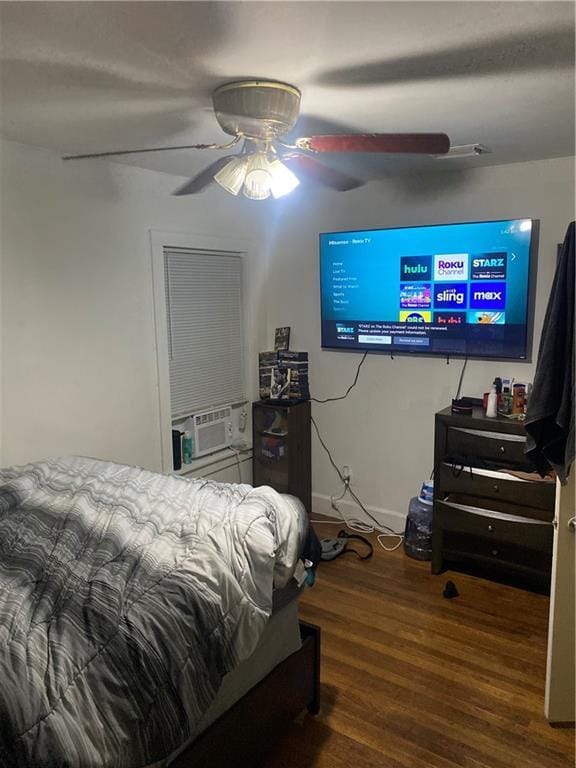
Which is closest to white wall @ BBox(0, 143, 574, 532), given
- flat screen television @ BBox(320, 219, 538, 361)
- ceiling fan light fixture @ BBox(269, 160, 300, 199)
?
flat screen television @ BBox(320, 219, 538, 361)

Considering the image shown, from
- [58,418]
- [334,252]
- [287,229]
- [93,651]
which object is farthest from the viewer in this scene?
[287,229]

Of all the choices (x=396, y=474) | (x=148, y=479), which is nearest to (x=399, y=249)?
(x=396, y=474)

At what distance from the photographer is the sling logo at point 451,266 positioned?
3266 mm

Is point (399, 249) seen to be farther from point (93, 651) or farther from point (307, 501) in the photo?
point (93, 651)

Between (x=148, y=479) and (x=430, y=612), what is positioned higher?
(x=148, y=479)

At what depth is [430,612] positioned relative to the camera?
2939 millimetres

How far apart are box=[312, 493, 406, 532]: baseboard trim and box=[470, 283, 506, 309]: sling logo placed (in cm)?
153

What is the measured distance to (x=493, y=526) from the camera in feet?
10.1

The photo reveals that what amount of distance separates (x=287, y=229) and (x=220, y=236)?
0.57 m

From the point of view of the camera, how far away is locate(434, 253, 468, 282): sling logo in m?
3.27

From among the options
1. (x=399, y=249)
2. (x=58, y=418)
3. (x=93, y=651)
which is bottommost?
(x=93, y=651)

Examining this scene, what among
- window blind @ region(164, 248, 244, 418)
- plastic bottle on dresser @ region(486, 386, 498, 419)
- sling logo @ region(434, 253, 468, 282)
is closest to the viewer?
plastic bottle on dresser @ region(486, 386, 498, 419)

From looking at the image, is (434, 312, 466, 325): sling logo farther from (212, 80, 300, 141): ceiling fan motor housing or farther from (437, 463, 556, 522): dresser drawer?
(212, 80, 300, 141): ceiling fan motor housing

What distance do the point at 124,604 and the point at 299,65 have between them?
66.3 inches
